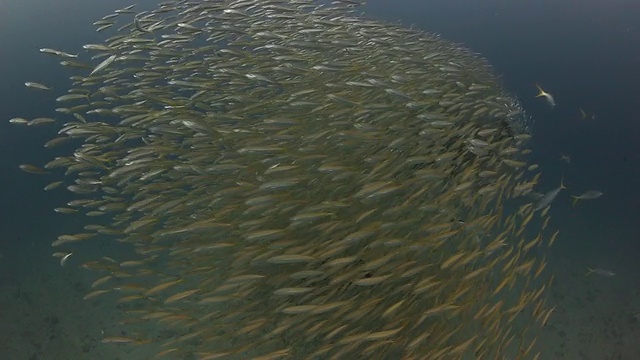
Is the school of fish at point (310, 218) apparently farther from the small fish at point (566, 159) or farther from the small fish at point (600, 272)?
the small fish at point (566, 159)

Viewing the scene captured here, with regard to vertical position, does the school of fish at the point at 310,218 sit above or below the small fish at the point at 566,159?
above

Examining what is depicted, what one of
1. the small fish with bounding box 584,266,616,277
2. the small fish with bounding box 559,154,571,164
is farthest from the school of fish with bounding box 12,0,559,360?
the small fish with bounding box 559,154,571,164

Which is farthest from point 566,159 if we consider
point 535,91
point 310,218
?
point 310,218

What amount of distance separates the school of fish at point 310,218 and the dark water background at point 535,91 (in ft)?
1.46

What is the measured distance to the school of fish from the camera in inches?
114

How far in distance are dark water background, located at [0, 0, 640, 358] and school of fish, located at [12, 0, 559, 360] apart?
0.45 metres

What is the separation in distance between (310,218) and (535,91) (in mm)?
4887

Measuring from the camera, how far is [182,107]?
13.8ft

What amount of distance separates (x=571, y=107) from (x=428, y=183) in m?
3.93

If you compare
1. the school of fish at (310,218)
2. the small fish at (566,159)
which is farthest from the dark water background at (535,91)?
the school of fish at (310,218)

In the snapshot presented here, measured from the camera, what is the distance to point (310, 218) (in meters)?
2.92

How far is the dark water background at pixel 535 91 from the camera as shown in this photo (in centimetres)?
475

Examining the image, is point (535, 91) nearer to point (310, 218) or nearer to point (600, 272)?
point (600, 272)

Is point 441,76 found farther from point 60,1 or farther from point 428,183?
point 60,1
